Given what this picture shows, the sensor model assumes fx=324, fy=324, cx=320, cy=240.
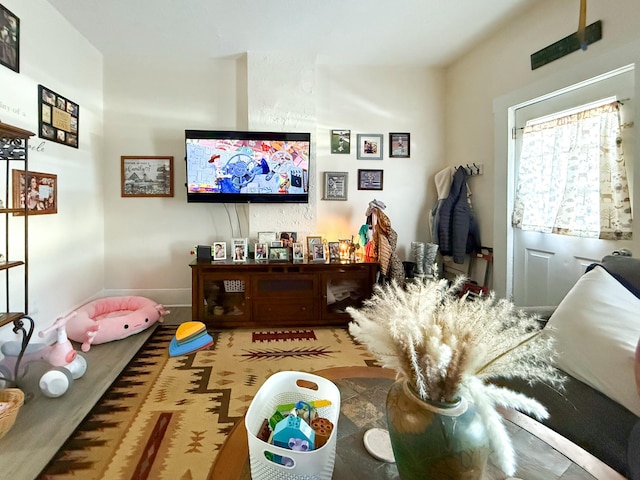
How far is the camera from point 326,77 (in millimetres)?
3457

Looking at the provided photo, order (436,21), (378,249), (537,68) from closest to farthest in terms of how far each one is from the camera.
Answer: (537,68) → (436,21) → (378,249)

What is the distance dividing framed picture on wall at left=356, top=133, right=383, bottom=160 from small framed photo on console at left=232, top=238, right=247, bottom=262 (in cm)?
155

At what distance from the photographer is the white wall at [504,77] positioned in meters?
1.88

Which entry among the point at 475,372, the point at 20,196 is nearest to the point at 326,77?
the point at 20,196

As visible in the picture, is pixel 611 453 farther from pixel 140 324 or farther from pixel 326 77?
pixel 326 77

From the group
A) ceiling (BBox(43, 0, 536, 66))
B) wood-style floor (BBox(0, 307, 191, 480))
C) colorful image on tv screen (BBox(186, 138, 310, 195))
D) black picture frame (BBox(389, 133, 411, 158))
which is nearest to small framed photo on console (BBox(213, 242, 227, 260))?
colorful image on tv screen (BBox(186, 138, 310, 195))

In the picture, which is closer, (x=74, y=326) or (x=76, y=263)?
(x=74, y=326)

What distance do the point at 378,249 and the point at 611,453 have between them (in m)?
2.22

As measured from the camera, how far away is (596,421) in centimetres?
101

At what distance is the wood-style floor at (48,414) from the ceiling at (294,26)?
8.59 feet

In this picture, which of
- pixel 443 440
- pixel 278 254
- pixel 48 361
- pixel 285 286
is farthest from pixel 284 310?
pixel 443 440

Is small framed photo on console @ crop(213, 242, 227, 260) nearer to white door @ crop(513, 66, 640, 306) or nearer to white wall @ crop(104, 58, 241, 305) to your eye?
white wall @ crop(104, 58, 241, 305)

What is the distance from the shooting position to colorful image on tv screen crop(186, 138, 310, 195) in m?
3.05

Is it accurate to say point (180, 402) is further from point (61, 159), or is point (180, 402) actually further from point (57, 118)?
point (57, 118)
